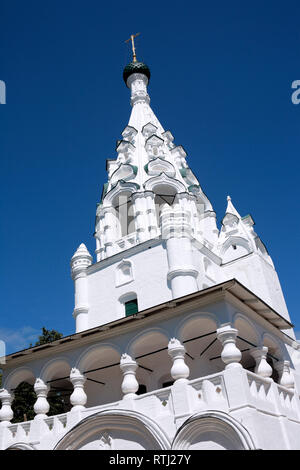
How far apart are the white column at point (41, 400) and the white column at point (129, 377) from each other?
3420 mm

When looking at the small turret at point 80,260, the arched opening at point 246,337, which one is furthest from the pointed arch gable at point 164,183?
the arched opening at point 246,337

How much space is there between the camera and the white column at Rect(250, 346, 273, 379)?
15.0m

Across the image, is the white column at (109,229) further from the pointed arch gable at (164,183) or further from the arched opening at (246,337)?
the arched opening at (246,337)

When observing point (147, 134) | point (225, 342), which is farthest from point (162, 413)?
point (147, 134)

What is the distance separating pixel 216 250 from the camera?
23312 mm

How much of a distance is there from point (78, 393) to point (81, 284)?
6.30 metres

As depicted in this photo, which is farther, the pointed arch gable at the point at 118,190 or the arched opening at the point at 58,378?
the pointed arch gable at the point at 118,190

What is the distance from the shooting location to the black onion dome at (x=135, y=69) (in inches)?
1234

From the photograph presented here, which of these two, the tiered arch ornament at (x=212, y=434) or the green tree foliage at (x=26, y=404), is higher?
the green tree foliage at (x=26, y=404)

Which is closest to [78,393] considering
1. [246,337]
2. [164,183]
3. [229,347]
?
[229,347]

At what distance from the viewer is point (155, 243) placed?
20.5 metres

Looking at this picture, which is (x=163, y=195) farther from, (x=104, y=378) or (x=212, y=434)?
(x=212, y=434)

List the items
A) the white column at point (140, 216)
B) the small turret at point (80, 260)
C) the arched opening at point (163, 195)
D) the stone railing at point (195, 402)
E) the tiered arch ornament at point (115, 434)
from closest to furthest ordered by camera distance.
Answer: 1. the stone railing at point (195, 402)
2. the tiered arch ornament at point (115, 434)
3. the white column at point (140, 216)
4. the small turret at point (80, 260)
5. the arched opening at point (163, 195)

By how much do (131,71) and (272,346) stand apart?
834 inches
